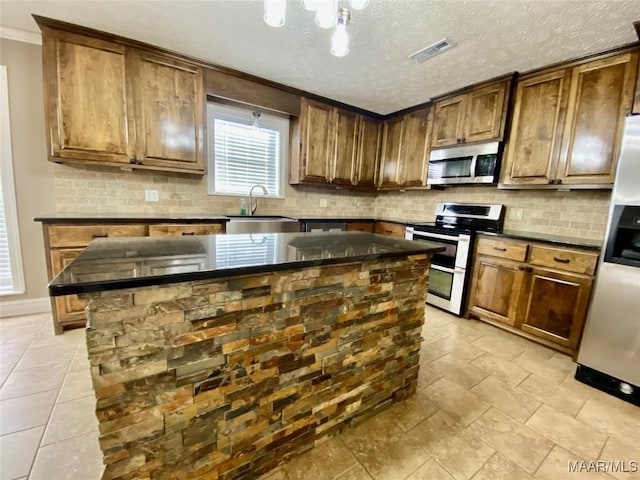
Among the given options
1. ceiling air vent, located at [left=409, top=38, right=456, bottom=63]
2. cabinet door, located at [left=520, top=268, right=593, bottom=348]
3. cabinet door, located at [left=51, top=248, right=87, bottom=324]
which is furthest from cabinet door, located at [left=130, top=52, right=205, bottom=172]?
cabinet door, located at [left=520, top=268, right=593, bottom=348]

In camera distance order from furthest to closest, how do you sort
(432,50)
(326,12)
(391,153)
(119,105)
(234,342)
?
(391,153)
(119,105)
(432,50)
(326,12)
(234,342)

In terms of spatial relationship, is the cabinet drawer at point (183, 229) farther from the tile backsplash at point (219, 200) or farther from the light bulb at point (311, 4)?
the light bulb at point (311, 4)

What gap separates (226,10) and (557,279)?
3378 millimetres

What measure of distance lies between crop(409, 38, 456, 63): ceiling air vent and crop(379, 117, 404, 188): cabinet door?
1.45 metres

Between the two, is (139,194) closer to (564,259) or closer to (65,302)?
(65,302)

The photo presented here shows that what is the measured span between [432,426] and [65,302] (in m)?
2.89

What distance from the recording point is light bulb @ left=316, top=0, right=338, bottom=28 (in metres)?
1.20

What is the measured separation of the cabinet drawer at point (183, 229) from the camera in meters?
2.46

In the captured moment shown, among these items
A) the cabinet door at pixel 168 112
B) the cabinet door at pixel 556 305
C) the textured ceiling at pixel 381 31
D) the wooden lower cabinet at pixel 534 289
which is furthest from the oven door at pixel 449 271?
the cabinet door at pixel 168 112

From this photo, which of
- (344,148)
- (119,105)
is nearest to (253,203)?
(344,148)

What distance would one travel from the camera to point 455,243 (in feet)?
9.68

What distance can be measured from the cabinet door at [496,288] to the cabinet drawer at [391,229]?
3.36 ft

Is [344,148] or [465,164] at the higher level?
[344,148]

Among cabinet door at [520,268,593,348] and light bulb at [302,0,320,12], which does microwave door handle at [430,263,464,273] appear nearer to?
cabinet door at [520,268,593,348]
